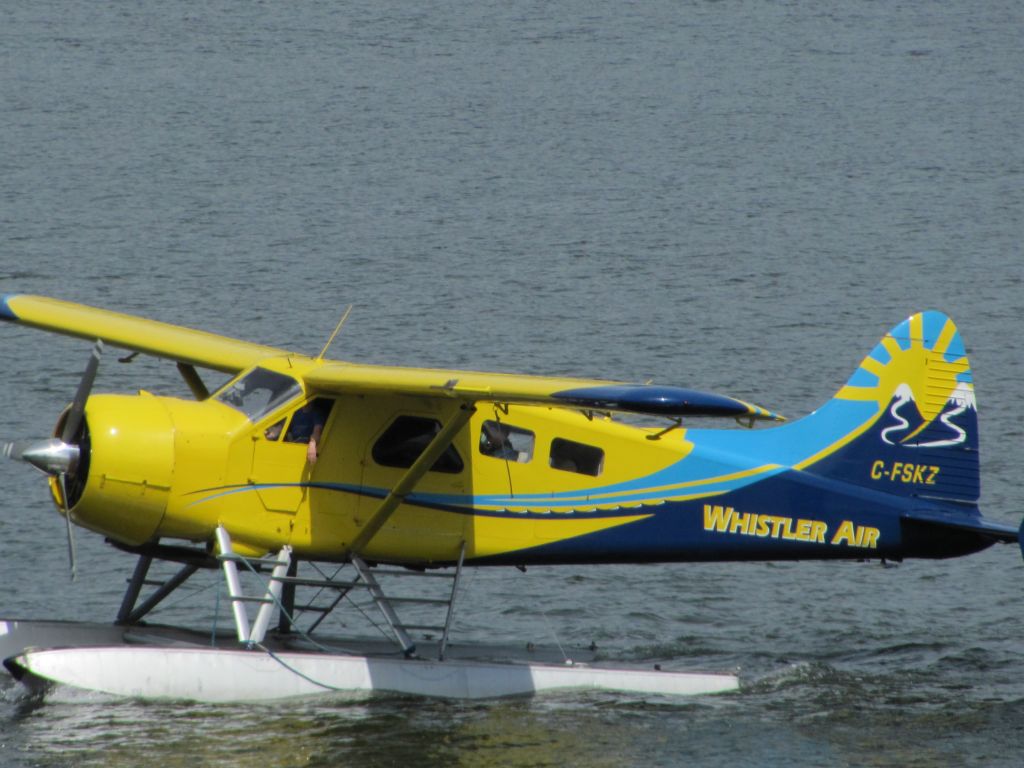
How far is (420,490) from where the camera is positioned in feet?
47.8

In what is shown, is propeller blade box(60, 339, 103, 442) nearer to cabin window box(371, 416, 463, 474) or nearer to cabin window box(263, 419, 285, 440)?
cabin window box(263, 419, 285, 440)

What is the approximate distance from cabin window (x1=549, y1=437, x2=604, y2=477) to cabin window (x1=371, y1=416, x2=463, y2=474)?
96 centimetres

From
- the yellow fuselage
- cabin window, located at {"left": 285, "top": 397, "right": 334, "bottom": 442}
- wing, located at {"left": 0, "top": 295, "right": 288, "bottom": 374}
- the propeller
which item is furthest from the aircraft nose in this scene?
wing, located at {"left": 0, "top": 295, "right": 288, "bottom": 374}

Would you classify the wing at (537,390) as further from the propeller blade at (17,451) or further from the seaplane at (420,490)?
the propeller blade at (17,451)

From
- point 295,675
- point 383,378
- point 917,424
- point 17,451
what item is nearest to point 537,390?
point 383,378

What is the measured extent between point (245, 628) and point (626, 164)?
3136cm

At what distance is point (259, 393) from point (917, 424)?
18.7 ft

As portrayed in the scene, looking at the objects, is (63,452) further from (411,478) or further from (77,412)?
(411,478)

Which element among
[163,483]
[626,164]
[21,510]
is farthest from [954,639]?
[626,164]

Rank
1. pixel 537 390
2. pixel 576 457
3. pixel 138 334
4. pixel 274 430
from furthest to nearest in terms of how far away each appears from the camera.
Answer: pixel 138 334 < pixel 576 457 < pixel 274 430 < pixel 537 390

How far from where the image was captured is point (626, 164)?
44.2 m

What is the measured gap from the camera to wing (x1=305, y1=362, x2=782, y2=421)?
11.9 metres

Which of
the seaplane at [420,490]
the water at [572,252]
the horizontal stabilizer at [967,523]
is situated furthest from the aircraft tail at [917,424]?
the water at [572,252]

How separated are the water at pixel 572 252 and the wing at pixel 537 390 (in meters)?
2.68
